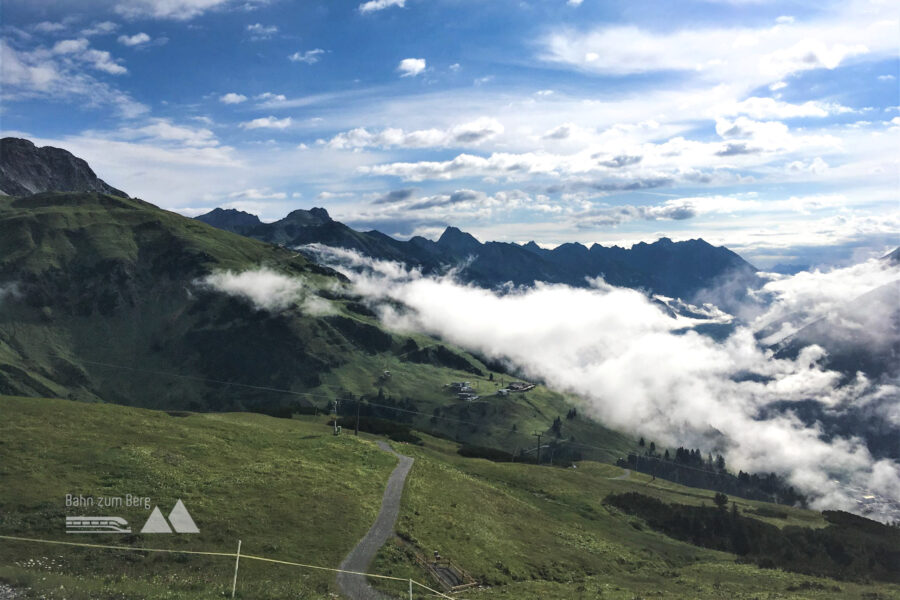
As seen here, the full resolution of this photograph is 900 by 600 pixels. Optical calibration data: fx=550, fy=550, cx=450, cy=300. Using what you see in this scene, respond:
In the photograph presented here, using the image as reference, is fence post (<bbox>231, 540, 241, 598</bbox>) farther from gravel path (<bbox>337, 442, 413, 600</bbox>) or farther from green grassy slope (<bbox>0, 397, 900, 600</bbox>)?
gravel path (<bbox>337, 442, 413, 600</bbox>)

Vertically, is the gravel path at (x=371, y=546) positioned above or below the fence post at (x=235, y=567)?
below

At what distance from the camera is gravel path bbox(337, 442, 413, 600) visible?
150 feet

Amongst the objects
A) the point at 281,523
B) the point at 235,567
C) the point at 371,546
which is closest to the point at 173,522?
the point at 235,567

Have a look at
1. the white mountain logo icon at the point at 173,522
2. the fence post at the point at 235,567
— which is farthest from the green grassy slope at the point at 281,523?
the white mountain logo icon at the point at 173,522

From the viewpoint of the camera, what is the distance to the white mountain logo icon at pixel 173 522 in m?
50.0

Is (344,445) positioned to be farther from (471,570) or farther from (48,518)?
(48,518)

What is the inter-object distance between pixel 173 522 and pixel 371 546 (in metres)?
18.8

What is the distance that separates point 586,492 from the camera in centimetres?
12644

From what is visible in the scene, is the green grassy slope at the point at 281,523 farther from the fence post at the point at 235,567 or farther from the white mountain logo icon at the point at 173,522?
the white mountain logo icon at the point at 173,522

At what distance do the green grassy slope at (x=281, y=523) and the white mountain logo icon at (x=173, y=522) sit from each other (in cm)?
104

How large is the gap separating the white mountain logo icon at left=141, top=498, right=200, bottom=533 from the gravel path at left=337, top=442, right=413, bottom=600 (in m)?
14.9

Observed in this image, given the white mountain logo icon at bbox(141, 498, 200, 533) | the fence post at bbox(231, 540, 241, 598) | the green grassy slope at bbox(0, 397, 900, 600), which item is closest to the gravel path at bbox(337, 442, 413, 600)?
the green grassy slope at bbox(0, 397, 900, 600)

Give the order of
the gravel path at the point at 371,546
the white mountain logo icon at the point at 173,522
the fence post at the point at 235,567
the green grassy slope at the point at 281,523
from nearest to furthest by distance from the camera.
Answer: the fence post at the point at 235,567, the green grassy slope at the point at 281,523, the gravel path at the point at 371,546, the white mountain logo icon at the point at 173,522

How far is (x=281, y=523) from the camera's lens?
5631 cm
